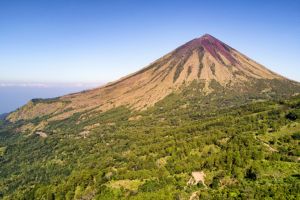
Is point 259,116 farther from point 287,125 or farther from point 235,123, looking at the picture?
point 287,125

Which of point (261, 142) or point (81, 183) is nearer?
Result: point (261, 142)

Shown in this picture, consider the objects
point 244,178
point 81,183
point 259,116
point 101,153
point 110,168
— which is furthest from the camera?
point 101,153

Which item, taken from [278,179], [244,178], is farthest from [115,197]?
[278,179]

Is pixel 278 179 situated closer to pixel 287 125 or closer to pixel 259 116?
pixel 287 125

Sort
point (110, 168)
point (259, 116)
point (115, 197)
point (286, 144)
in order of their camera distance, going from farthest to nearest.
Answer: point (259, 116) < point (110, 168) < point (286, 144) < point (115, 197)

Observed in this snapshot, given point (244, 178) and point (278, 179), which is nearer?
point (278, 179)

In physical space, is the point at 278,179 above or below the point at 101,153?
above

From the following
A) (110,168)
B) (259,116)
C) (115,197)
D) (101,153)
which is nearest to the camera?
(115,197)

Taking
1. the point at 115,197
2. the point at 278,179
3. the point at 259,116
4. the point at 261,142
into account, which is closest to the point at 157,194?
the point at 115,197

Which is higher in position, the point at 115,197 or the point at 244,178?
the point at 244,178
